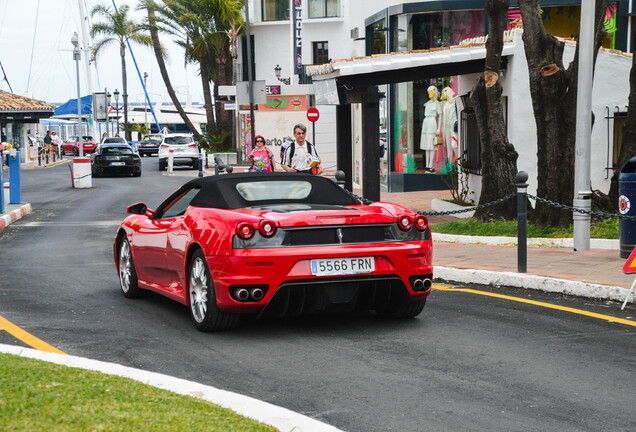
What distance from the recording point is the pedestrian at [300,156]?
1595cm

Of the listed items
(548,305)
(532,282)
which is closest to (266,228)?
(548,305)

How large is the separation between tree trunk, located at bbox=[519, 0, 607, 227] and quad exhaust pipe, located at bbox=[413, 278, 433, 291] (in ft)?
23.6

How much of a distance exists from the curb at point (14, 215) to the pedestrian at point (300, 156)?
6708 millimetres

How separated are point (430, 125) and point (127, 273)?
1878 centimetres

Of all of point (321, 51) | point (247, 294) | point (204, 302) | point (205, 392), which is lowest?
point (205, 392)

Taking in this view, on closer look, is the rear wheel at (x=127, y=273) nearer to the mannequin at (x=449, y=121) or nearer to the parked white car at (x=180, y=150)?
the mannequin at (x=449, y=121)

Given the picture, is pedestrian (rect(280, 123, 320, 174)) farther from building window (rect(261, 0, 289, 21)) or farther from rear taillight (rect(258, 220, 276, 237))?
building window (rect(261, 0, 289, 21))

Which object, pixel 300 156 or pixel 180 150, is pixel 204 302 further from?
pixel 180 150

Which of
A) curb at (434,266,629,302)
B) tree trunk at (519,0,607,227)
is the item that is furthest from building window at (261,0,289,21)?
curb at (434,266,629,302)

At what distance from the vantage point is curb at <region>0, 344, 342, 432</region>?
4.58 metres

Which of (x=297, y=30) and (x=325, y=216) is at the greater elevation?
(x=297, y=30)

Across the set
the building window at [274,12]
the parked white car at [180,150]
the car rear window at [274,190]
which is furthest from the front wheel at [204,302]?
the building window at [274,12]

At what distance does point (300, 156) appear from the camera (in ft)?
52.6

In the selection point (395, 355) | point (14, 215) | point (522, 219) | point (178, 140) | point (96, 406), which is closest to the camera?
point (96, 406)
